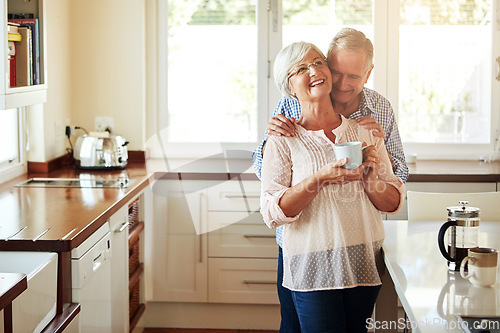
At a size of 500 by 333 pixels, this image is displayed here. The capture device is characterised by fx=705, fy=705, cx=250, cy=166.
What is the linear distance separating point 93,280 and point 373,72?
216 cm

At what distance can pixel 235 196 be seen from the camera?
11.7 feet

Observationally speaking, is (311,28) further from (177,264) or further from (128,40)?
(177,264)

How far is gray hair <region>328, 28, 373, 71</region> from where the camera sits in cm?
208

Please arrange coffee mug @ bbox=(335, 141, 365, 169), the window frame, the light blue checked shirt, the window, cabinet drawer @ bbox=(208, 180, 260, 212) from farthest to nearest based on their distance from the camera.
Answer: the window
cabinet drawer @ bbox=(208, 180, 260, 212)
the window frame
the light blue checked shirt
coffee mug @ bbox=(335, 141, 365, 169)

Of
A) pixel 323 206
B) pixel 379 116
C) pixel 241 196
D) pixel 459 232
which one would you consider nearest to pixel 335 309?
pixel 323 206

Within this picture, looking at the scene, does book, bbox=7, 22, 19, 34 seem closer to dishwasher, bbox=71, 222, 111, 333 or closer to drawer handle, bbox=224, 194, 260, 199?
dishwasher, bbox=71, 222, 111, 333

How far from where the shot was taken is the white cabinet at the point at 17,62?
251cm

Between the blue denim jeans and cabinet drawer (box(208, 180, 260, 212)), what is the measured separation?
149cm

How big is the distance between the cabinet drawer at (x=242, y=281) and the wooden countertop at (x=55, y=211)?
2.08ft

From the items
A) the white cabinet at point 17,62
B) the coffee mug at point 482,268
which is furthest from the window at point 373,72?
the coffee mug at point 482,268

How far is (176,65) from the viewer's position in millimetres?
3990

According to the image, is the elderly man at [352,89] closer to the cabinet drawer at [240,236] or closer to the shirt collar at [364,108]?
the shirt collar at [364,108]

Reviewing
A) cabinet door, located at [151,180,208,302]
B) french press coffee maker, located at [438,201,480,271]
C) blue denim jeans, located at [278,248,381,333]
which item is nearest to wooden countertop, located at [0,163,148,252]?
cabinet door, located at [151,180,208,302]

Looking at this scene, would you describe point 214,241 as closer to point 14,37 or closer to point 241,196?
point 241,196
